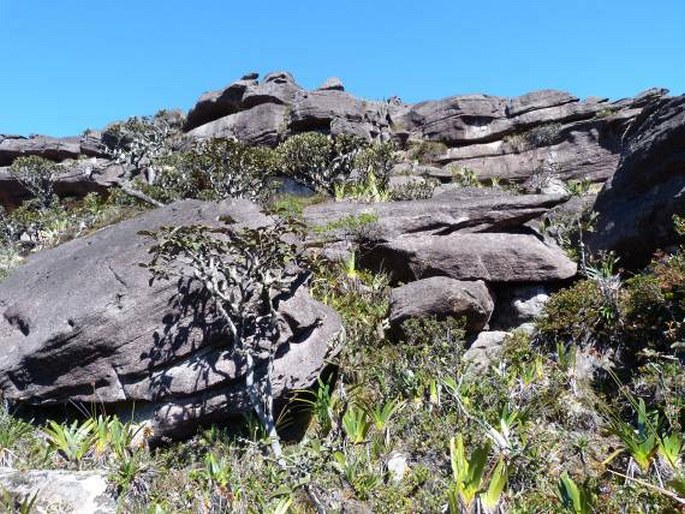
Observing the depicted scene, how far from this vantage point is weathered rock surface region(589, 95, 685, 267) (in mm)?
10062

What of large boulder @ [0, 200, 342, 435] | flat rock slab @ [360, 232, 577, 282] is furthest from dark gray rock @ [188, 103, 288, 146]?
large boulder @ [0, 200, 342, 435]

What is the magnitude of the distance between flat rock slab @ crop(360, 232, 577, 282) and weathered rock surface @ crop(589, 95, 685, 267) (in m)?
1.11

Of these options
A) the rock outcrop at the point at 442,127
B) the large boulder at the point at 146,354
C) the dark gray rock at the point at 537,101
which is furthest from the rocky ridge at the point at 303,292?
the dark gray rock at the point at 537,101

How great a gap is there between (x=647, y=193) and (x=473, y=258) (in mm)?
3677

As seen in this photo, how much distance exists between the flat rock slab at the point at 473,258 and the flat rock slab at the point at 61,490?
24.2 ft

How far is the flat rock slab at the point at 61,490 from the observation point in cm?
604

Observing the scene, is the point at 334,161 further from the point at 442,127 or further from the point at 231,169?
the point at 442,127

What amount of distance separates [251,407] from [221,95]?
29410 millimetres

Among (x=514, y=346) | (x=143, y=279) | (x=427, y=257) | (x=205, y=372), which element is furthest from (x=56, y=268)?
(x=514, y=346)

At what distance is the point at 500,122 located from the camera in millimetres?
33875

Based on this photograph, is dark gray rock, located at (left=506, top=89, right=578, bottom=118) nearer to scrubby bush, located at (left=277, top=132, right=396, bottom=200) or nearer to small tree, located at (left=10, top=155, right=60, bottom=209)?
scrubby bush, located at (left=277, top=132, right=396, bottom=200)

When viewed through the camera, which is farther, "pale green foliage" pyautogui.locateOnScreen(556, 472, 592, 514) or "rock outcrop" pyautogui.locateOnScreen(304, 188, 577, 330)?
"rock outcrop" pyautogui.locateOnScreen(304, 188, 577, 330)

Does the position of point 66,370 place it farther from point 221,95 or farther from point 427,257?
point 221,95

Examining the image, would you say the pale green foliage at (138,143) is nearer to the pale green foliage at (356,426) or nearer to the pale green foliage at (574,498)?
the pale green foliage at (356,426)
